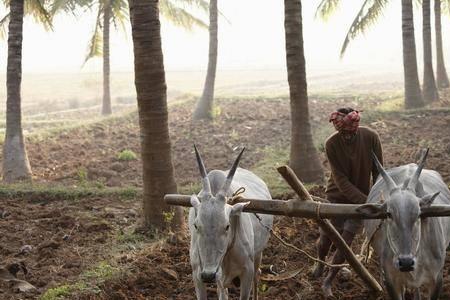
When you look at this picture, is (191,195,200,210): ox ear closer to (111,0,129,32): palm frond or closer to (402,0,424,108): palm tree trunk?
(402,0,424,108): palm tree trunk

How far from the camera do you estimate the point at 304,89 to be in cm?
1131

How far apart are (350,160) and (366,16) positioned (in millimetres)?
12617

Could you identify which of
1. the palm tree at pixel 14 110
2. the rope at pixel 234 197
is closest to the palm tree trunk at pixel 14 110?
the palm tree at pixel 14 110

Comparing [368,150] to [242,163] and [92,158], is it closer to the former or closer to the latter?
[242,163]

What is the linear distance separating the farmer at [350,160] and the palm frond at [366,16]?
12433 millimetres

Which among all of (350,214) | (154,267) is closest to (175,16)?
(154,267)

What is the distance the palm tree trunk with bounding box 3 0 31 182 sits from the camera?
13.2 m

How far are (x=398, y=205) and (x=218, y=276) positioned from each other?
5.17 feet

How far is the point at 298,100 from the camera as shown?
1134cm

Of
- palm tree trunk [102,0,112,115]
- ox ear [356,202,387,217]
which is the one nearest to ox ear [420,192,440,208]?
ox ear [356,202,387,217]

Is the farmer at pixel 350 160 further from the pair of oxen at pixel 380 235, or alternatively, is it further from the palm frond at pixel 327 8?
the palm frond at pixel 327 8

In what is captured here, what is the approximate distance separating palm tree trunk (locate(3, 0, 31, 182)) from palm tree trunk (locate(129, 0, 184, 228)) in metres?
5.75

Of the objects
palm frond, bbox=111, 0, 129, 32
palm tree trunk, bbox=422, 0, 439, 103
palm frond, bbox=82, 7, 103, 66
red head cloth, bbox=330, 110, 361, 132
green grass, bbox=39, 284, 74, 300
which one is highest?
palm frond, bbox=111, 0, 129, 32

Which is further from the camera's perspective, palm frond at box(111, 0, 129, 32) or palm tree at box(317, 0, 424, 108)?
palm frond at box(111, 0, 129, 32)
